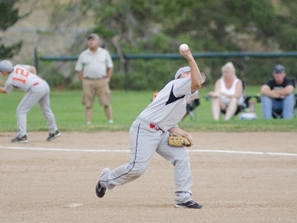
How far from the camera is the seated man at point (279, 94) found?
18.5 m

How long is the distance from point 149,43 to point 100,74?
13.1 m

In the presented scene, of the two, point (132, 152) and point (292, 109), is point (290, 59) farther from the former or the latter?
point (132, 152)

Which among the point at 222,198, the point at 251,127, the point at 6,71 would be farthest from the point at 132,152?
the point at 251,127

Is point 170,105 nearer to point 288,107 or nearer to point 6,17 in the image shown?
point 288,107

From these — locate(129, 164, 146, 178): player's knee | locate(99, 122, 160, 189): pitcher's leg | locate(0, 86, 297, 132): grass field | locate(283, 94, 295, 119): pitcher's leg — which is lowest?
locate(0, 86, 297, 132): grass field

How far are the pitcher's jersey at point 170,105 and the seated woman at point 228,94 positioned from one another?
30.3 ft

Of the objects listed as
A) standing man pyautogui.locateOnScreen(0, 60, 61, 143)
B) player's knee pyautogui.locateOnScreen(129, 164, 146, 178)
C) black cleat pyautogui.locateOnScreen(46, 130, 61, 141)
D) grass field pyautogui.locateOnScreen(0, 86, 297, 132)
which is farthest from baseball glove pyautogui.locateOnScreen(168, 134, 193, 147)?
grass field pyautogui.locateOnScreen(0, 86, 297, 132)

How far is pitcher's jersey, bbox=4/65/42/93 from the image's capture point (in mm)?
15516

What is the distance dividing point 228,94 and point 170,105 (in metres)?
9.54

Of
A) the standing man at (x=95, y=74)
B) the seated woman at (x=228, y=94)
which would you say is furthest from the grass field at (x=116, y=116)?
the standing man at (x=95, y=74)

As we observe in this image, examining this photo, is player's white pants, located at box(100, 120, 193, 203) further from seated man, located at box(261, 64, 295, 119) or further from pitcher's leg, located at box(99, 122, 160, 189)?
seated man, located at box(261, 64, 295, 119)

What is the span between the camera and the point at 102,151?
1454 cm

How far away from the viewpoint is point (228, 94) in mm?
18766

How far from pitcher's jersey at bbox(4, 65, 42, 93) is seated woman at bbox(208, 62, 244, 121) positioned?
445cm
